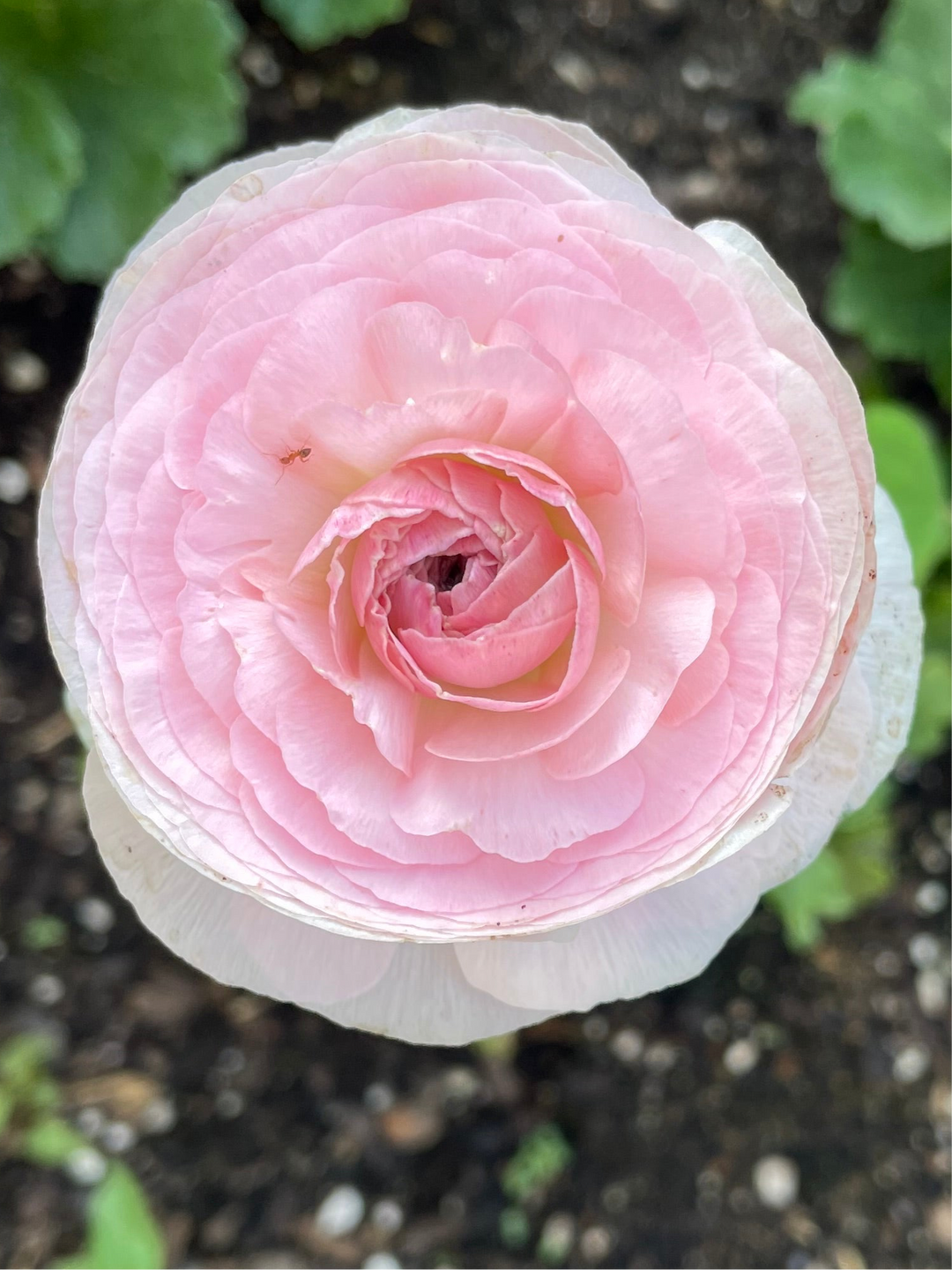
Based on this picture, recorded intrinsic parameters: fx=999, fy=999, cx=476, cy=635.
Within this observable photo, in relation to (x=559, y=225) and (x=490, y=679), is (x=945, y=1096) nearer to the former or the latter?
(x=490, y=679)

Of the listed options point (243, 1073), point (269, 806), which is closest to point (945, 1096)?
point (243, 1073)

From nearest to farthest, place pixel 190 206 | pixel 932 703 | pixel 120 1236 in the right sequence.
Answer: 1. pixel 190 206
2. pixel 120 1236
3. pixel 932 703

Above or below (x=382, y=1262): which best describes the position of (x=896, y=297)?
above

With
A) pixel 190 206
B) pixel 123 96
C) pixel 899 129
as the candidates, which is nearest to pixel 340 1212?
pixel 190 206

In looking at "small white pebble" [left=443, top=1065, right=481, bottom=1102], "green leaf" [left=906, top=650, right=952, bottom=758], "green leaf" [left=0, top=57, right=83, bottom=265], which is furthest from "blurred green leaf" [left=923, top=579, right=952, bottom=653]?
"green leaf" [left=0, top=57, right=83, bottom=265]

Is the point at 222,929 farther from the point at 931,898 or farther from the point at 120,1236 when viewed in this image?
the point at 931,898

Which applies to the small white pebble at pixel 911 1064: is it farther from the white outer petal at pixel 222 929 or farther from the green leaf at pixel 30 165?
the green leaf at pixel 30 165

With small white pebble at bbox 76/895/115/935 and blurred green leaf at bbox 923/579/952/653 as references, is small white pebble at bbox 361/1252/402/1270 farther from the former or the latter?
blurred green leaf at bbox 923/579/952/653
